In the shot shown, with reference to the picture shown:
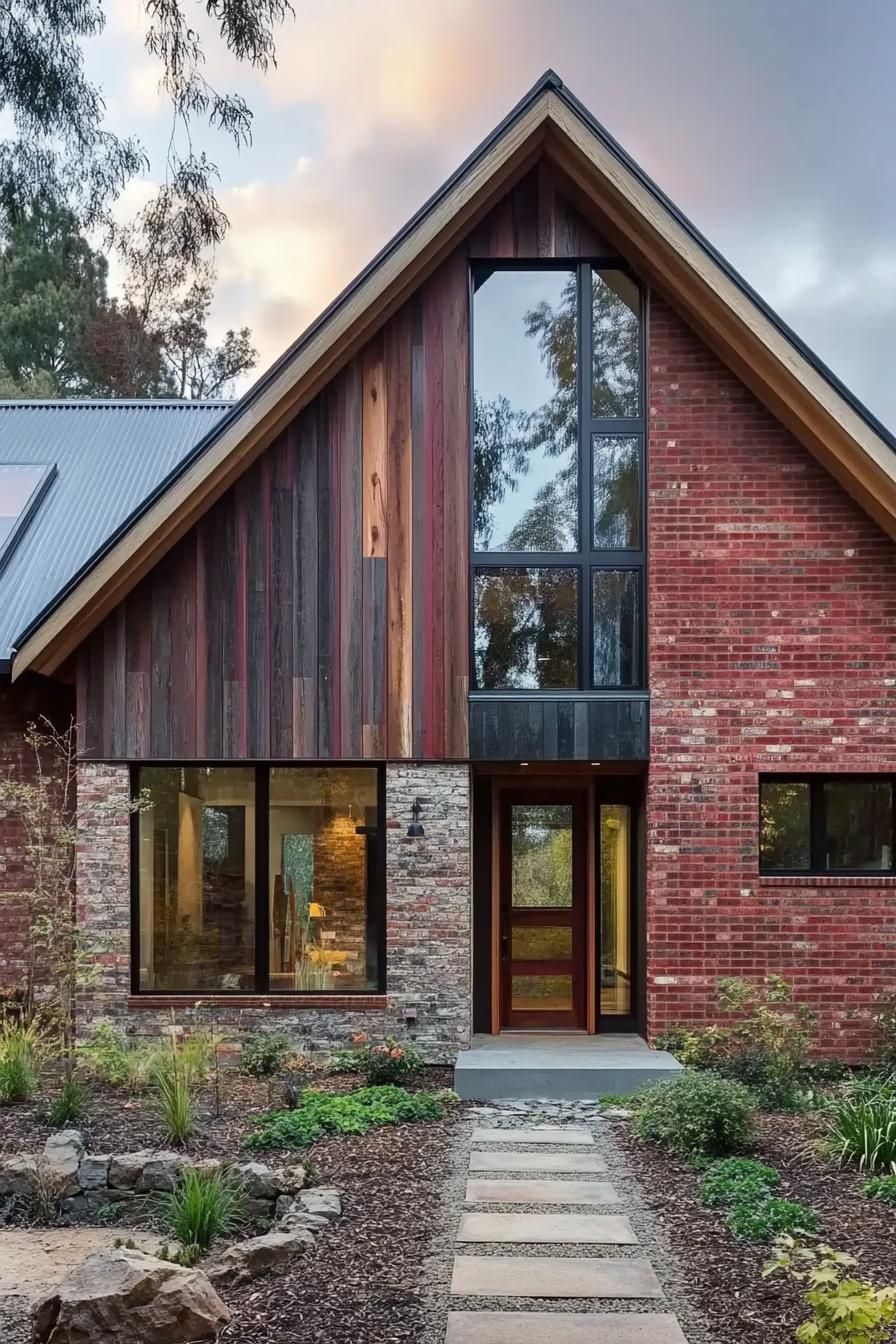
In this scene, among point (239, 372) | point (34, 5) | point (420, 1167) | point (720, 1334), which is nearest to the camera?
point (720, 1334)

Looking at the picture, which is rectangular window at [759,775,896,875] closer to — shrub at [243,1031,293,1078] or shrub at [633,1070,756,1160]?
shrub at [633,1070,756,1160]

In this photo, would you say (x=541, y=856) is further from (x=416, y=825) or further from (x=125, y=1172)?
(x=125, y=1172)

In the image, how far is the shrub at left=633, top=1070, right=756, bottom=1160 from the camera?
7.03m

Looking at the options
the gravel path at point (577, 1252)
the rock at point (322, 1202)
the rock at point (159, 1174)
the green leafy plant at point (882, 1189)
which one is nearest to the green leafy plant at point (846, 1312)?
the gravel path at point (577, 1252)

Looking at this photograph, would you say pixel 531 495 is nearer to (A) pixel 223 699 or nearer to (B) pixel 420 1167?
(A) pixel 223 699

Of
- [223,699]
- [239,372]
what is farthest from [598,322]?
[239,372]

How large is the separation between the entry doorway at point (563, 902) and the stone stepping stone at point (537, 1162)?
3125 mm

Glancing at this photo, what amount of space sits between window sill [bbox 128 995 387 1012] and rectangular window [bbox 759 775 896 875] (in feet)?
11.5

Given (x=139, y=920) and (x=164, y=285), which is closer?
(x=164, y=285)

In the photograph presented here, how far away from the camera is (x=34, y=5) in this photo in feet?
16.4

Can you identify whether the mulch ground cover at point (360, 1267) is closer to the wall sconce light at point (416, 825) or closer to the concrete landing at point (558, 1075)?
the concrete landing at point (558, 1075)

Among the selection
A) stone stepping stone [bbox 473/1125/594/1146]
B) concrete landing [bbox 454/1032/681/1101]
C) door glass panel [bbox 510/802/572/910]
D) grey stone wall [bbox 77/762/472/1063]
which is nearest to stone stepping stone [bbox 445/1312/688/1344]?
stone stepping stone [bbox 473/1125/594/1146]

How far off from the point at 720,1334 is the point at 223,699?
6533 millimetres

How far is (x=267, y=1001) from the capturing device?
9.90 meters
